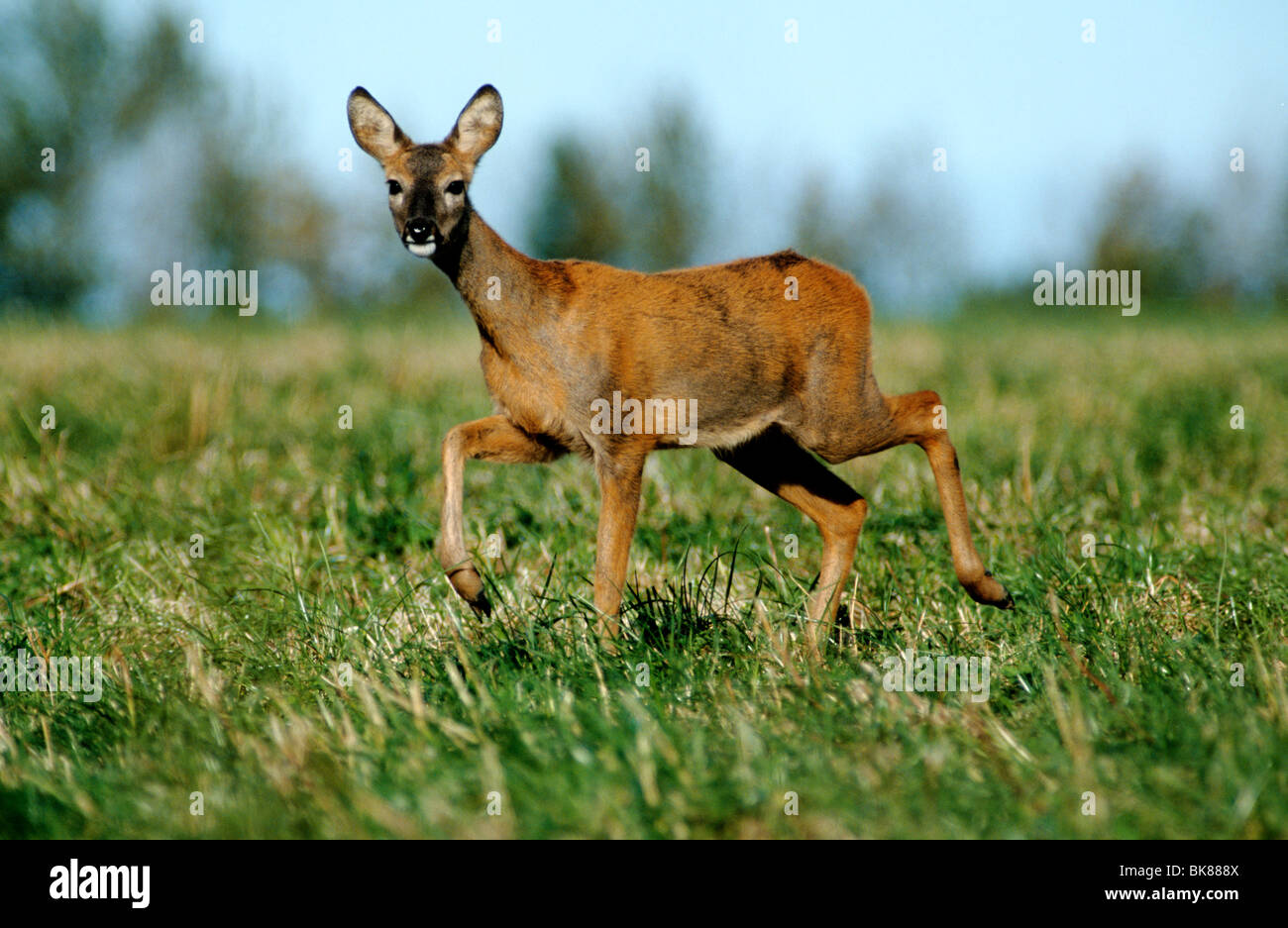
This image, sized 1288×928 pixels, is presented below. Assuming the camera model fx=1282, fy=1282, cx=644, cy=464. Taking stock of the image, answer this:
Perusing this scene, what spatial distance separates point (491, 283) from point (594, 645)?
1415mm

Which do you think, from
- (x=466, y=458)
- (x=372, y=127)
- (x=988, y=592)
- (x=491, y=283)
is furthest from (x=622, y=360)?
(x=988, y=592)

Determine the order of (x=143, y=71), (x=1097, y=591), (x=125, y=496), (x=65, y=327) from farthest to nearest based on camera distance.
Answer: (x=143, y=71) < (x=65, y=327) < (x=125, y=496) < (x=1097, y=591)

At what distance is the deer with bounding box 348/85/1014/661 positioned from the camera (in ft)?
14.9

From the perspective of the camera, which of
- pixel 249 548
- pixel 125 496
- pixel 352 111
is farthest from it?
pixel 125 496

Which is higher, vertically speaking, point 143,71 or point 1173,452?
point 143,71

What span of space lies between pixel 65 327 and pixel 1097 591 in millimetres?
11402

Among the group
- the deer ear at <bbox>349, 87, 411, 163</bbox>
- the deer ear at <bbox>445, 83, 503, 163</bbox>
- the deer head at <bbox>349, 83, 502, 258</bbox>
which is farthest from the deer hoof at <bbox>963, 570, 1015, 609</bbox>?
the deer ear at <bbox>349, 87, 411, 163</bbox>

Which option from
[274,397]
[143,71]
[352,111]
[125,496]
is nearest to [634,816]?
[352,111]

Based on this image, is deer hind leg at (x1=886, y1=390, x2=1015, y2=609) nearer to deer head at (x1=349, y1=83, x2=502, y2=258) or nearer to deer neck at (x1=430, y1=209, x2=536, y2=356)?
deer neck at (x1=430, y1=209, x2=536, y2=356)

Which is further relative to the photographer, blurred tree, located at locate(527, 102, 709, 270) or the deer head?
blurred tree, located at locate(527, 102, 709, 270)

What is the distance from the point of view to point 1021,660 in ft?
13.0

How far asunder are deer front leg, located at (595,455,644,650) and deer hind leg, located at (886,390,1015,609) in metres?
1.13
